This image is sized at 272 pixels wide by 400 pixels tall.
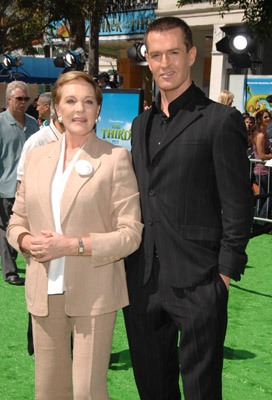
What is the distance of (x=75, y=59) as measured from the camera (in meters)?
19.4

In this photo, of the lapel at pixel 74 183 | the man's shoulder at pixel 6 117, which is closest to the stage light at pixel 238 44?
the man's shoulder at pixel 6 117

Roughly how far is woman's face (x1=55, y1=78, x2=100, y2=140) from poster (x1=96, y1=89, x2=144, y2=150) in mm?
4135

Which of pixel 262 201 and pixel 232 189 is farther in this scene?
pixel 262 201

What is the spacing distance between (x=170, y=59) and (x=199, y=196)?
642 millimetres

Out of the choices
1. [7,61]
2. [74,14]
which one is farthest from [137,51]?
[7,61]

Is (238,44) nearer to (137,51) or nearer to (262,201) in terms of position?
(262,201)

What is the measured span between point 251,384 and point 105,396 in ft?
6.14

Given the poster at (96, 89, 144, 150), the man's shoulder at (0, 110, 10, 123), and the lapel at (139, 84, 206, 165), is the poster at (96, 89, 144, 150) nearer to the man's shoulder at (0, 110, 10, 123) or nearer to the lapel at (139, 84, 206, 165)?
the man's shoulder at (0, 110, 10, 123)

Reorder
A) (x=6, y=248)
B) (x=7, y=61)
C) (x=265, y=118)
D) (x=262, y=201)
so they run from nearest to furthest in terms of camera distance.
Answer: (x=6, y=248), (x=262, y=201), (x=265, y=118), (x=7, y=61)

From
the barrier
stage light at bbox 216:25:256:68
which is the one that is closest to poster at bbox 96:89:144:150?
the barrier

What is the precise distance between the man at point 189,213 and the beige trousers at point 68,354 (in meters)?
0.23

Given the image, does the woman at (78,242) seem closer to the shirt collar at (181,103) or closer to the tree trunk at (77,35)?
the shirt collar at (181,103)

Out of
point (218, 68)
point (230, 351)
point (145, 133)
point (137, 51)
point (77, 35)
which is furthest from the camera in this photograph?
point (77, 35)

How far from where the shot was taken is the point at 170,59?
100 inches
